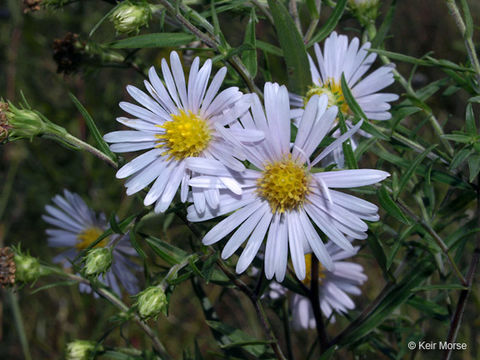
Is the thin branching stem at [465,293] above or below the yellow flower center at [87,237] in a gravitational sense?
below

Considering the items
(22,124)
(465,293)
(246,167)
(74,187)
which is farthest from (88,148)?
(74,187)

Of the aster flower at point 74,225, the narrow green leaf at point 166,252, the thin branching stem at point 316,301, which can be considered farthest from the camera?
the aster flower at point 74,225

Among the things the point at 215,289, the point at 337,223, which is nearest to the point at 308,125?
the point at 337,223

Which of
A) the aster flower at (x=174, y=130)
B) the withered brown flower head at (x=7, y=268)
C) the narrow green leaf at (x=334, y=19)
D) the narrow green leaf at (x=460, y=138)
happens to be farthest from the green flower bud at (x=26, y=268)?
the narrow green leaf at (x=460, y=138)

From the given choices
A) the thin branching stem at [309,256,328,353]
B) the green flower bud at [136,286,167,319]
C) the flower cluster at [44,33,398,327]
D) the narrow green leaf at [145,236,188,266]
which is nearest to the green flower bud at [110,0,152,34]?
the flower cluster at [44,33,398,327]

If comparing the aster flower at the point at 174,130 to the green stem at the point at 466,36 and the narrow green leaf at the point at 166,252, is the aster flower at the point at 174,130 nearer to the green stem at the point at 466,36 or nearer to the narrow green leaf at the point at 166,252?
the narrow green leaf at the point at 166,252

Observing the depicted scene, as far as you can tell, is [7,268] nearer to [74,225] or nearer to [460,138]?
[74,225]
